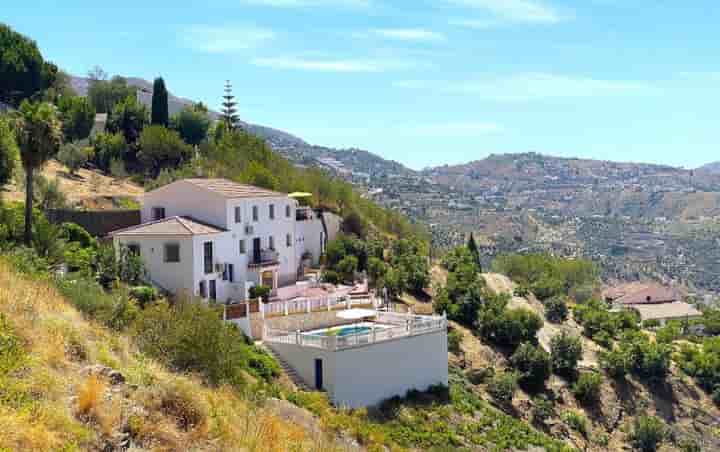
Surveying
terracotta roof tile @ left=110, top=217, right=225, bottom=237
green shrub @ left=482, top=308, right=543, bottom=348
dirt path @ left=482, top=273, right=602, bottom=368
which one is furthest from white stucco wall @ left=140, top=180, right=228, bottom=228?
dirt path @ left=482, top=273, right=602, bottom=368

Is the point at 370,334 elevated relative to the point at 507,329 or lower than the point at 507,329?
elevated

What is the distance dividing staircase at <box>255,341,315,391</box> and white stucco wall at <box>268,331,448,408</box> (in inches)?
6.2

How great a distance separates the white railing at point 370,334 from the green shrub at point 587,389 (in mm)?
13145

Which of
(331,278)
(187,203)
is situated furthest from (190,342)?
(331,278)

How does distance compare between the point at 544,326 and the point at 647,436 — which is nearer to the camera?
the point at 647,436

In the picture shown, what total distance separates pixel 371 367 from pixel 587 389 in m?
18.8

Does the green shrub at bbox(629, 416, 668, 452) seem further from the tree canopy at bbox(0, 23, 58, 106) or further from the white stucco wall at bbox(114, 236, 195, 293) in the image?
the tree canopy at bbox(0, 23, 58, 106)

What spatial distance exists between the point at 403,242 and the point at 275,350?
2538cm

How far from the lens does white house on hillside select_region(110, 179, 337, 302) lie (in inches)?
1453

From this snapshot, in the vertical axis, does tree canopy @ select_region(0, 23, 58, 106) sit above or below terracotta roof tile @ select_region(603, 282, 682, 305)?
above

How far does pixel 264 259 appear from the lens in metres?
43.8

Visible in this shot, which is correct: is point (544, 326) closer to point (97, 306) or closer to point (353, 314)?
point (353, 314)

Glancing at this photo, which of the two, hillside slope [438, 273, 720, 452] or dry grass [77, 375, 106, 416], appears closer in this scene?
dry grass [77, 375, 106, 416]


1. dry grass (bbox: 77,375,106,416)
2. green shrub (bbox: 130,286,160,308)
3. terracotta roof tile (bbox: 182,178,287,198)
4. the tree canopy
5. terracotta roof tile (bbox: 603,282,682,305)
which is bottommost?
terracotta roof tile (bbox: 603,282,682,305)
